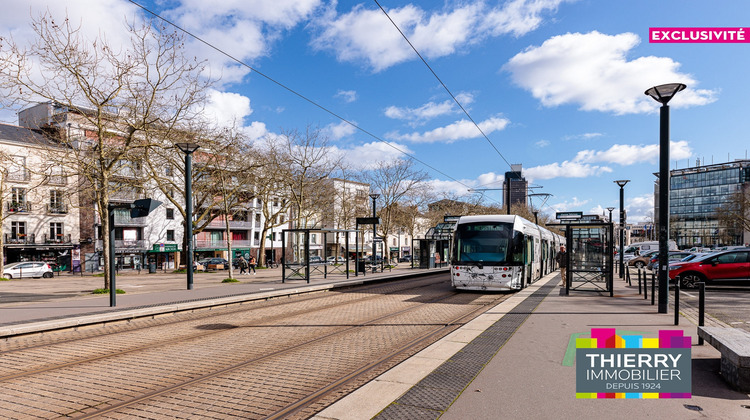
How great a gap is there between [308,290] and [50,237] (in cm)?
3948

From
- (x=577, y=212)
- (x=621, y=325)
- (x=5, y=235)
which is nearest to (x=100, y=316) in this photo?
(x=621, y=325)

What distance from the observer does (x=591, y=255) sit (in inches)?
698

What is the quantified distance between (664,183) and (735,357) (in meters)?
7.19

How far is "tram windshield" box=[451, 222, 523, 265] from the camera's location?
16188mm

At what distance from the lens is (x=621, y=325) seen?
29.5 ft

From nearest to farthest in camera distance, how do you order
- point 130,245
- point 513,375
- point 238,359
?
point 513,375 → point 238,359 → point 130,245

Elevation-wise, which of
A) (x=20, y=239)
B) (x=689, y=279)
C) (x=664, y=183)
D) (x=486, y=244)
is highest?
(x=664, y=183)

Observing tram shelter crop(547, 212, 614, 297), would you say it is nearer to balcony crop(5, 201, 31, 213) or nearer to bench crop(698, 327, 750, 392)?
bench crop(698, 327, 750, 392)

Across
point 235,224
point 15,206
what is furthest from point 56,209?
point 235,224

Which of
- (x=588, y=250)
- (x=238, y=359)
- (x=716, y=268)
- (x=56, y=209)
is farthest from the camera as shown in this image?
(x=56, y=209)

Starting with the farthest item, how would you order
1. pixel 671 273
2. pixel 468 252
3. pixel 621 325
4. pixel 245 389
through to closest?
1. pixel 671 273
2. pixel 468 252
3. pixel 621 325
4. pixel 245 389

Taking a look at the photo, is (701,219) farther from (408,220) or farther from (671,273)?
(671,273)

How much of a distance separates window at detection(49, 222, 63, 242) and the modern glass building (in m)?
128

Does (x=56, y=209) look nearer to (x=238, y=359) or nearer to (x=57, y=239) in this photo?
(x=57, y=239)
